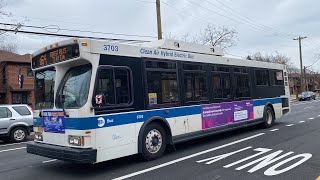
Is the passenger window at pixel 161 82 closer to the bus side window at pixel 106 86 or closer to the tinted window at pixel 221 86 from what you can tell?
the bus side window at pixel 106 86

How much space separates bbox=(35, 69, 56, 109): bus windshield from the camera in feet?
25.7

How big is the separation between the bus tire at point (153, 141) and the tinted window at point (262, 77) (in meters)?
6.41

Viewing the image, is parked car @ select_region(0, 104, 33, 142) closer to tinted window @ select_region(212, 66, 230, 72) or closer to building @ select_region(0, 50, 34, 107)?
tinted window @ select_region(212, 66, 230, 72)

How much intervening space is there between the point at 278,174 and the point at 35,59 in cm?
631

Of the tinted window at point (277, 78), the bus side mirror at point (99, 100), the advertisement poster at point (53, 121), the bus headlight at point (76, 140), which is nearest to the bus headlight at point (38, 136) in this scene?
the advertisement poster at point (53, 121)

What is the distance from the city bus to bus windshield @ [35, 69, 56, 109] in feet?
0.08

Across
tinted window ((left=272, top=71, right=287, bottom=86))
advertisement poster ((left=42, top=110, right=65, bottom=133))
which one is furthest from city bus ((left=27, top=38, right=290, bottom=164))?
tinted window ((left=272, top=71, right=287, bottom=86))

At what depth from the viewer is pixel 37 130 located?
26.5 ft

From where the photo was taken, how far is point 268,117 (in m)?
14.2

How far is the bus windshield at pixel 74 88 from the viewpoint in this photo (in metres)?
7.08

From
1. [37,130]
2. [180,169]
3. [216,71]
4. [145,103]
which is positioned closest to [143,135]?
[145,103]

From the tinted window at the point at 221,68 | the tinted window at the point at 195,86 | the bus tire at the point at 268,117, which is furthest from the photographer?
the bus tire at the point at 268,117

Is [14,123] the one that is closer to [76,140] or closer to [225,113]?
[76,140]

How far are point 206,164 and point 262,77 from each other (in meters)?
7.48
